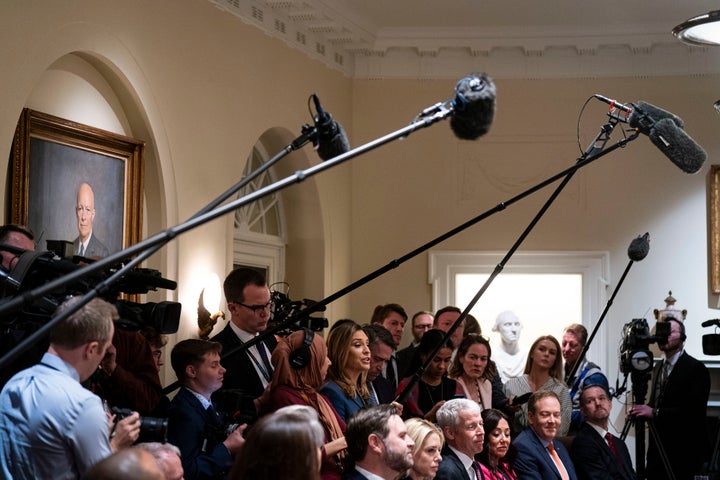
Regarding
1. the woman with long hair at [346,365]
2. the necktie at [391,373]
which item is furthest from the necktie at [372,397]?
the necktie at [391,373]

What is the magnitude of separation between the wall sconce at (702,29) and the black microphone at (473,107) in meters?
3.74

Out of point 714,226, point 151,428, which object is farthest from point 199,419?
point 714,226

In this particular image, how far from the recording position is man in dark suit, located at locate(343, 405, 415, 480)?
3885 millimetres

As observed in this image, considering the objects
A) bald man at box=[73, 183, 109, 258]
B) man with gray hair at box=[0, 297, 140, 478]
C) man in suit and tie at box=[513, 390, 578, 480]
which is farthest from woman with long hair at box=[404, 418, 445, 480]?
bald man at box=[73, 183, 109, 258]

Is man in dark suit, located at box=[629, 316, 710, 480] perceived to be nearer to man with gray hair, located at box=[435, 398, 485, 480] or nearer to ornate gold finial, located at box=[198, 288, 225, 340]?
man with gray hair, located at box=[435, 398, 485, 480]

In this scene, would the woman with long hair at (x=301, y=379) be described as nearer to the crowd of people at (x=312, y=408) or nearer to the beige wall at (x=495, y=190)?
the crowd of people at (x=312, y=408)

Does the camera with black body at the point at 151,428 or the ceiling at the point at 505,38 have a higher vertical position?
the ceiling at the point at 505,38

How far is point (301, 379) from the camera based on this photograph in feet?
14.3

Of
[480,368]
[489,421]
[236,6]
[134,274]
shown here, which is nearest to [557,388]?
[480,368]

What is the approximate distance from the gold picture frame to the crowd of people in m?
1.11

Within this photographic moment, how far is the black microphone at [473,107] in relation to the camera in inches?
107

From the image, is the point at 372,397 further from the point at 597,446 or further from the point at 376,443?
the point at 597,446

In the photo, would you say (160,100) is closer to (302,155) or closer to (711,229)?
(302,155)

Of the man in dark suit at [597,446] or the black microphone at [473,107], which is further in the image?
the man in dark suit at [597,446]
